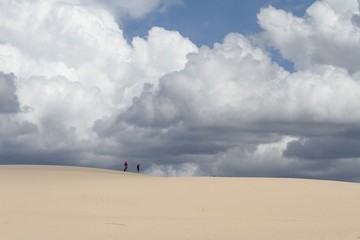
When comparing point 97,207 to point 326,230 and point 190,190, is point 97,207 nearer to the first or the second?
point 190,190

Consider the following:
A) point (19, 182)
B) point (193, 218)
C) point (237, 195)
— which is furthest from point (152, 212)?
point (19, 182)

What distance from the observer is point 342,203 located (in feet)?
86.2

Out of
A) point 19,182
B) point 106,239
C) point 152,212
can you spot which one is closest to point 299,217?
point 152,212

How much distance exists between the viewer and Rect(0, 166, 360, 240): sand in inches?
623

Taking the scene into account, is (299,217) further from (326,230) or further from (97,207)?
(97,207)

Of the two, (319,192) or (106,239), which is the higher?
(319,192)

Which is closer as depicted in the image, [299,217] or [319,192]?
[299,217]

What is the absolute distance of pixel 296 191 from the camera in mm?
29297

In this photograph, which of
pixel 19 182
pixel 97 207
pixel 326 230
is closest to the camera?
pixel 326 230

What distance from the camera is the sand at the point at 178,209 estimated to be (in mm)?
15836

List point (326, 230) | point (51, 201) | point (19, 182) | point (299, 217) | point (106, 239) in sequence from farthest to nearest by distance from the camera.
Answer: point (19, 182)
point (51, 201)
point (299, 217)
point (326, 230)
point (106, 239)

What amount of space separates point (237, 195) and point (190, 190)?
2.58m

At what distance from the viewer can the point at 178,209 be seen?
2338cm

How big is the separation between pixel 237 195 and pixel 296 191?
346cm
